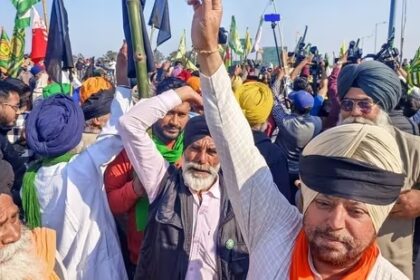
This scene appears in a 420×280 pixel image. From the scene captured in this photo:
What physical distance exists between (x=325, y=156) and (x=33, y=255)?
4.36 feet

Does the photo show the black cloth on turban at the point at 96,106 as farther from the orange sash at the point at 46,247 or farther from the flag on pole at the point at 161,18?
the orange sash at the point at 46,247

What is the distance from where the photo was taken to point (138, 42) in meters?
2.63

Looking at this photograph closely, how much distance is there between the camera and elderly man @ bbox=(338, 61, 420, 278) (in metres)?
2.08

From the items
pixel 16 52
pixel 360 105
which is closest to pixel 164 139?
pixel 360 105

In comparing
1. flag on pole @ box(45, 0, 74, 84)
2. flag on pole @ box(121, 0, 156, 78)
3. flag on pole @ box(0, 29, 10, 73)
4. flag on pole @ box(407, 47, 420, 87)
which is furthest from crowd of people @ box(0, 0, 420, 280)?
flag on pole @ box(0, 29, 10, 73)

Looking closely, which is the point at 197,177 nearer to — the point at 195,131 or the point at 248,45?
the point at 195,131

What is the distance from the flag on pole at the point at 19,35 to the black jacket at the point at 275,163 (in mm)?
4263

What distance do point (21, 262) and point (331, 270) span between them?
4.07 ft

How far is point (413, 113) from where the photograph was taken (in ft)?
16.5

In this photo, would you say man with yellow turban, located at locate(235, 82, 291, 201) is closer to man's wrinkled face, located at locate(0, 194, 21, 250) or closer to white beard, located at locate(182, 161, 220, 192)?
white beard, located at locate(182, 161, 220, 192)

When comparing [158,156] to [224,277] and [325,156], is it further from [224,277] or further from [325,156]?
[325,156]

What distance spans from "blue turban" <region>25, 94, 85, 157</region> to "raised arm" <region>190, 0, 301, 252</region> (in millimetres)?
1220

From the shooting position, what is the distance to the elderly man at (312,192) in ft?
4.65

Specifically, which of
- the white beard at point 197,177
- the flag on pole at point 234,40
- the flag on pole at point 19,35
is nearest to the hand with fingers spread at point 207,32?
the white beard at point 197,177
